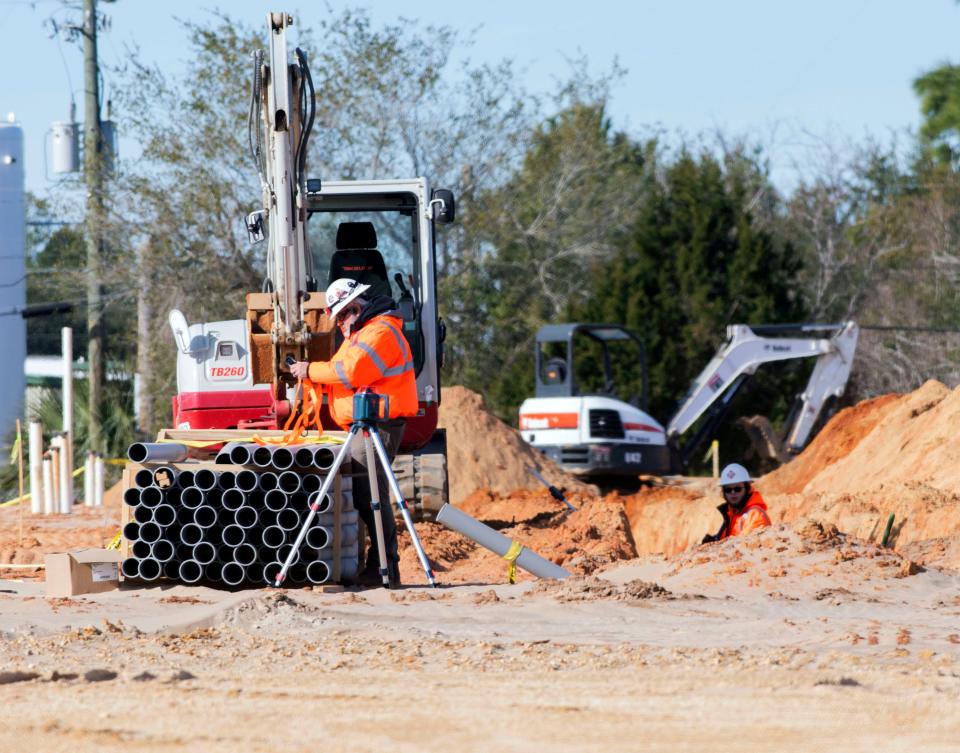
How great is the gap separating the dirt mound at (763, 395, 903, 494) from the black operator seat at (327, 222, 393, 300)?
9997 millimetres

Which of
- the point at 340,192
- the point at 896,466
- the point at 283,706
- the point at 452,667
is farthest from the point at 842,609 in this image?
the point at 896,466

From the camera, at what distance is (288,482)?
9258mm

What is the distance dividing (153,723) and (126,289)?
22.1 meters

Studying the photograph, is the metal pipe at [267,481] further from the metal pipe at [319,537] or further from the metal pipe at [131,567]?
the metal pipe at [131,567]

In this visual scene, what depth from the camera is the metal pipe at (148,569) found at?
9.38 metres

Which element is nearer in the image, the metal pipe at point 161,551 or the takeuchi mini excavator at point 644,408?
the metal pipe at point 161,551

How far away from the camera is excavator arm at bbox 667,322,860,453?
22938 millimetres

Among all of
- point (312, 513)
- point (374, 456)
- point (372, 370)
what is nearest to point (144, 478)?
point (312, 513)

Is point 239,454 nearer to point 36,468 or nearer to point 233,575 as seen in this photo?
point 233,575

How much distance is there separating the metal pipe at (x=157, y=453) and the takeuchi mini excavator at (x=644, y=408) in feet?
37.8

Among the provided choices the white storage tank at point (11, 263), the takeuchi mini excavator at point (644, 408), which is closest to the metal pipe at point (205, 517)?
the takeuchi mini excavator at point (644, 408)

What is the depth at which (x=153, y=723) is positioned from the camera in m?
5.43

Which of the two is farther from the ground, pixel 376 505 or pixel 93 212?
pixel 93 212

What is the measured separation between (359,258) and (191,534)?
381 cm
